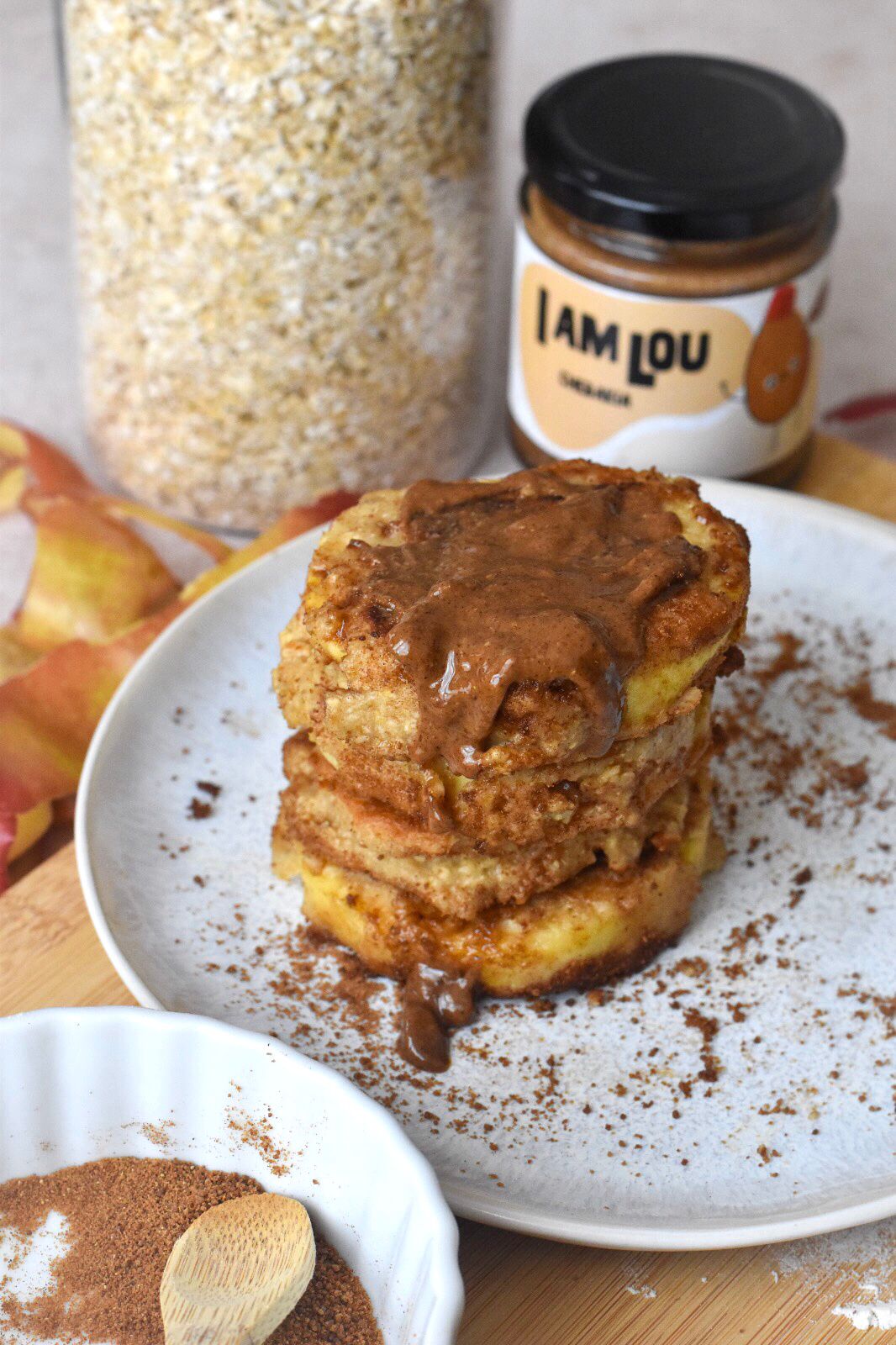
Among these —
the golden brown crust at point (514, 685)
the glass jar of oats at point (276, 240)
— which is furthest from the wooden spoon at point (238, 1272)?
the glass jar of oats at point (276, 240)

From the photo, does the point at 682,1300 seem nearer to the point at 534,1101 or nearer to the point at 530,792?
the point at 534,1101

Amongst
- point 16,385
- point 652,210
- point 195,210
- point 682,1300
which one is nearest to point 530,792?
point 682,1300

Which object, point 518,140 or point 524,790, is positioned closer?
point 524,790

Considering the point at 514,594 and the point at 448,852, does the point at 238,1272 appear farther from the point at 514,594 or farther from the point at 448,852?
the point at 514,594

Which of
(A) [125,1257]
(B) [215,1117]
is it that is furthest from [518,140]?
(A) [125,1257]

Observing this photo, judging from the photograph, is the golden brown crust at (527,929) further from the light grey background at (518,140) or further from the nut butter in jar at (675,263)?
the light grey background at (518,140)

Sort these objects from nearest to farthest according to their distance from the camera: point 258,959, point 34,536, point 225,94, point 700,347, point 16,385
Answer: point 258,959 → point 225,94 → point 700,347 → point 34,536 → point 16,385
